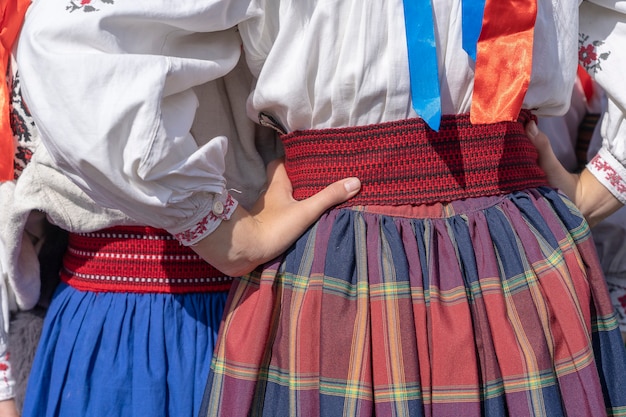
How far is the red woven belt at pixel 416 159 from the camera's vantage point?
0.93 metres

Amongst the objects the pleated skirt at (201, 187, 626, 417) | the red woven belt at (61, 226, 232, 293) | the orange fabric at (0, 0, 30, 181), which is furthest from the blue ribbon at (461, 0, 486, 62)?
the orange fabric at (0, 0, 30, 181)

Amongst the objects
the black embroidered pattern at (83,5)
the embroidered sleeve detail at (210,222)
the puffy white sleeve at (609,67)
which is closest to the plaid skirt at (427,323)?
the embroidered sleeve detail at (210,222)

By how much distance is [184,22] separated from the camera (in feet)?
2.73

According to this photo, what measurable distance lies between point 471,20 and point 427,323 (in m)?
0.42

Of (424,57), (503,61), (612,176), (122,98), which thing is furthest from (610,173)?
(122,98)

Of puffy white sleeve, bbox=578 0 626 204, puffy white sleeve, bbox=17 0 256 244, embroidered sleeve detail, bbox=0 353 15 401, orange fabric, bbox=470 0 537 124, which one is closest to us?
puffy white sleeve, bbox=17 0 256 244

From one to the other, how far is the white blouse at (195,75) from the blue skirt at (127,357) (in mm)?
275

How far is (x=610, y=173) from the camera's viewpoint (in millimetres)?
1116

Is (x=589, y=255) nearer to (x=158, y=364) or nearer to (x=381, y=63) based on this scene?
(x=381, y=63)

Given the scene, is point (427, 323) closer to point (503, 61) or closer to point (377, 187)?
point (377, 187)

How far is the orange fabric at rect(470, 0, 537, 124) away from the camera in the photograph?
0.89 m

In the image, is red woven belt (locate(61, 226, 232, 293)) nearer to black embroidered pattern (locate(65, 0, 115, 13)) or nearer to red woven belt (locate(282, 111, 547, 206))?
red woven belt (locate(282, 111, 547, 206))

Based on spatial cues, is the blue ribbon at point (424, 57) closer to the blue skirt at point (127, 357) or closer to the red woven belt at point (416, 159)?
the red woven belt at point (416, 159)

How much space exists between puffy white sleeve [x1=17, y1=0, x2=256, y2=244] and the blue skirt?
1.00 ft
